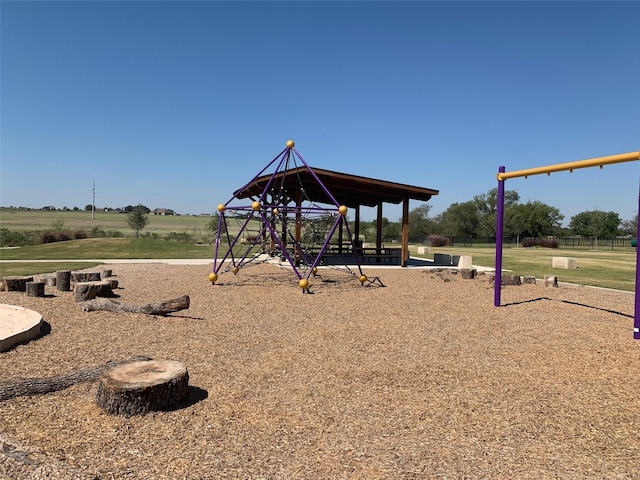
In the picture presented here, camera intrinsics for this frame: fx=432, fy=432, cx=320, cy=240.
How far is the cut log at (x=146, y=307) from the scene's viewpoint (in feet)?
24.2

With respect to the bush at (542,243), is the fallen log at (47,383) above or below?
below

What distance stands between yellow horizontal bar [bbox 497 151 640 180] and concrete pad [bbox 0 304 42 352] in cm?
865

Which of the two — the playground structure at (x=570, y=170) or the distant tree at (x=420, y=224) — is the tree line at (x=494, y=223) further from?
the playground structure at (x=570, y=170)

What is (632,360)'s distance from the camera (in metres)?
5.50

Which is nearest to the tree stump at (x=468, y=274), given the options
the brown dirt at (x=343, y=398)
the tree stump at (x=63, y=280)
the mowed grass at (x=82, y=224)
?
the brown dirt at (x=343, y=398)

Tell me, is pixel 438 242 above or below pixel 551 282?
above

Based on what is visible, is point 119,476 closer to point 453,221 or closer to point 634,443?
point 634,443

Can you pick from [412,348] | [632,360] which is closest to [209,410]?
[412,348]

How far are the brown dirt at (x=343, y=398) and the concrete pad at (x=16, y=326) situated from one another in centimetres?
18

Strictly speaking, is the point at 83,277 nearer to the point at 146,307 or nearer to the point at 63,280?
the point at 63,280

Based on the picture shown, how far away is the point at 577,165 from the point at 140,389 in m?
7.64

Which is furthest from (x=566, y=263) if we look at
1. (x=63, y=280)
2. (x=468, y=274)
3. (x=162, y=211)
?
(x=162, y=211)

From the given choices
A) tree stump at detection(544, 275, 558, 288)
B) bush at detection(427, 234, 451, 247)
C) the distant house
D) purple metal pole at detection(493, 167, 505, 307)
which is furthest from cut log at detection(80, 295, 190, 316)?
the distant house

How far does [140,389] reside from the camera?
3.60 m
